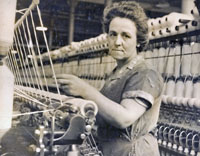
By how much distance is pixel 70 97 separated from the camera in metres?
Result: 0.82

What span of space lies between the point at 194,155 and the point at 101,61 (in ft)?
4.63

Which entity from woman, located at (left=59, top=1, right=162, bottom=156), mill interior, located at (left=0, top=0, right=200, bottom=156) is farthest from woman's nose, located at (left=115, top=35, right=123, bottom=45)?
mill interior, located at (left=0, top=0, right=200, bottom=156)

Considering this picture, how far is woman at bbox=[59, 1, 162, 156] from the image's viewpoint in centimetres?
79

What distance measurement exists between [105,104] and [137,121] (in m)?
0.26

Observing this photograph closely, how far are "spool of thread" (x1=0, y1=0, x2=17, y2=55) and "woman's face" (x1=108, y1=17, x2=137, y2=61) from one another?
32cm

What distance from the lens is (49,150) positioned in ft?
2.32

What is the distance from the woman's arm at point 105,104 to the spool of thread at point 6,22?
21cm

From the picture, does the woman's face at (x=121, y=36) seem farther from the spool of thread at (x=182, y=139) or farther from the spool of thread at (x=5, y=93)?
the spool of thread at (x=182, y=139)

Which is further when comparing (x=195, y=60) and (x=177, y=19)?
(x=177, y=19)

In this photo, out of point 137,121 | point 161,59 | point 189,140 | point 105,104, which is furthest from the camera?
point 161,59

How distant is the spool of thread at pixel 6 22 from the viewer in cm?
74

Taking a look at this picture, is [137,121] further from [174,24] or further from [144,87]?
[174,24]

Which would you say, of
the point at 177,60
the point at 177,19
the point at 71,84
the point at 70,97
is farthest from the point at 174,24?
the point at 71,84

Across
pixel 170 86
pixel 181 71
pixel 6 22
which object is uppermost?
pixel 6 22
